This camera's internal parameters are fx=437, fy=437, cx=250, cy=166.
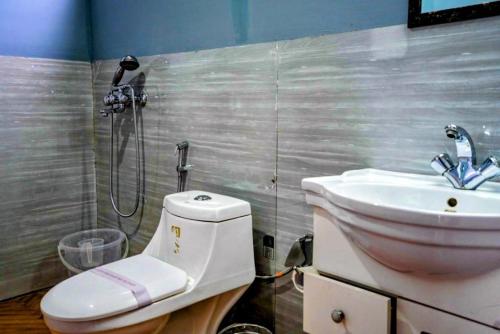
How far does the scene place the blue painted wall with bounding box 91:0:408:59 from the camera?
144 centimetres

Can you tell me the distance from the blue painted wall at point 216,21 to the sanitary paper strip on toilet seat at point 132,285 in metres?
1.03

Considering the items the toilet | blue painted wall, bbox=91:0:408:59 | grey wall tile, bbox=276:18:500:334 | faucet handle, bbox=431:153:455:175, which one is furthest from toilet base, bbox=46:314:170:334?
blue painted wall, bbox=91:0:408:59

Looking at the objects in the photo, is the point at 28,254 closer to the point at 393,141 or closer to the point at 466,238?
the point at 393,141

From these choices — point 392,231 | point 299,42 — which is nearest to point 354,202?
point 392,231

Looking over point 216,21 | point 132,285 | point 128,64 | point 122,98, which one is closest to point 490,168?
point 132,285

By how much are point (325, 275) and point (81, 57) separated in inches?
82.8

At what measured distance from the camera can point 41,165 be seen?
250 cm

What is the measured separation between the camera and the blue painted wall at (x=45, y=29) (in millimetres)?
2332

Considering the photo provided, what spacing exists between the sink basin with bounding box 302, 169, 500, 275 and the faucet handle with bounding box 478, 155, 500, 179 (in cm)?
5

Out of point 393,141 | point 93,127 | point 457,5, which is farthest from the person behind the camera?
point 93,127

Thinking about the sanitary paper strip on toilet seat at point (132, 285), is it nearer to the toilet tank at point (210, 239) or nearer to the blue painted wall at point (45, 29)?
the toilet tank at point (210, 239)

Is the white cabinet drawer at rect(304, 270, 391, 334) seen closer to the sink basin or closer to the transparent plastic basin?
the sink basin

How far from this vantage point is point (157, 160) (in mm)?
2281

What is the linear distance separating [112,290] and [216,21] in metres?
1.19
